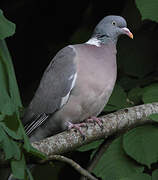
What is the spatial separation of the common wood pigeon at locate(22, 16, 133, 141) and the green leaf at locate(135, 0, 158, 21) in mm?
471

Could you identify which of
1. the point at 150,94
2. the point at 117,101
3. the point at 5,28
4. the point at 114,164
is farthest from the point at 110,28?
the point at 5,28

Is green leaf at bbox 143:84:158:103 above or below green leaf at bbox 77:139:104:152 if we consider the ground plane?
above

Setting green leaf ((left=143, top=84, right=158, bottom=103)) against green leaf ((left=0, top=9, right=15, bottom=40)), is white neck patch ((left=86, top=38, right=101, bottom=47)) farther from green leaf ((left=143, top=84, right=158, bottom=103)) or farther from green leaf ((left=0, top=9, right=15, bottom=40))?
green leaf ((left=0, top=9, right=15, bottom=40))

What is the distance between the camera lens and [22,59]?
4.70m

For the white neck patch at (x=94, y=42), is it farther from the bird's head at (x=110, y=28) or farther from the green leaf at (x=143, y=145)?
the green leaf at (x=143, y=145)

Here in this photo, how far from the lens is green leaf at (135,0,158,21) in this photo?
131 inches

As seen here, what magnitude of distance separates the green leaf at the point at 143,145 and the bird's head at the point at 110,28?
1132mm

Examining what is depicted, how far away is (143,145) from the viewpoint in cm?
297

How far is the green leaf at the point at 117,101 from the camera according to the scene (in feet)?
10.8

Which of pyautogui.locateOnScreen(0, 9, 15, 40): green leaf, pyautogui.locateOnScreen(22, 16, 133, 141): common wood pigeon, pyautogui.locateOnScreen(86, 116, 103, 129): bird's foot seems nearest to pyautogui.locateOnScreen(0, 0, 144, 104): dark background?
pyautogui.locateOnScreen(22, 16, 133, 141): common wood pigeon

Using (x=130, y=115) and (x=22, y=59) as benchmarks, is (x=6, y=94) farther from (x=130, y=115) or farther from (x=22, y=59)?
(x=22, y=59)

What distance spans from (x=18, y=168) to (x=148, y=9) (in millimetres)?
1705

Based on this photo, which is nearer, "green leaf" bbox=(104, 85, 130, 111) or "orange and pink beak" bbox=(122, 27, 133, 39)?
"green leaf" bbox=(104, 85, 130, 111)

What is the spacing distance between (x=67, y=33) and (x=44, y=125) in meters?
1.33
